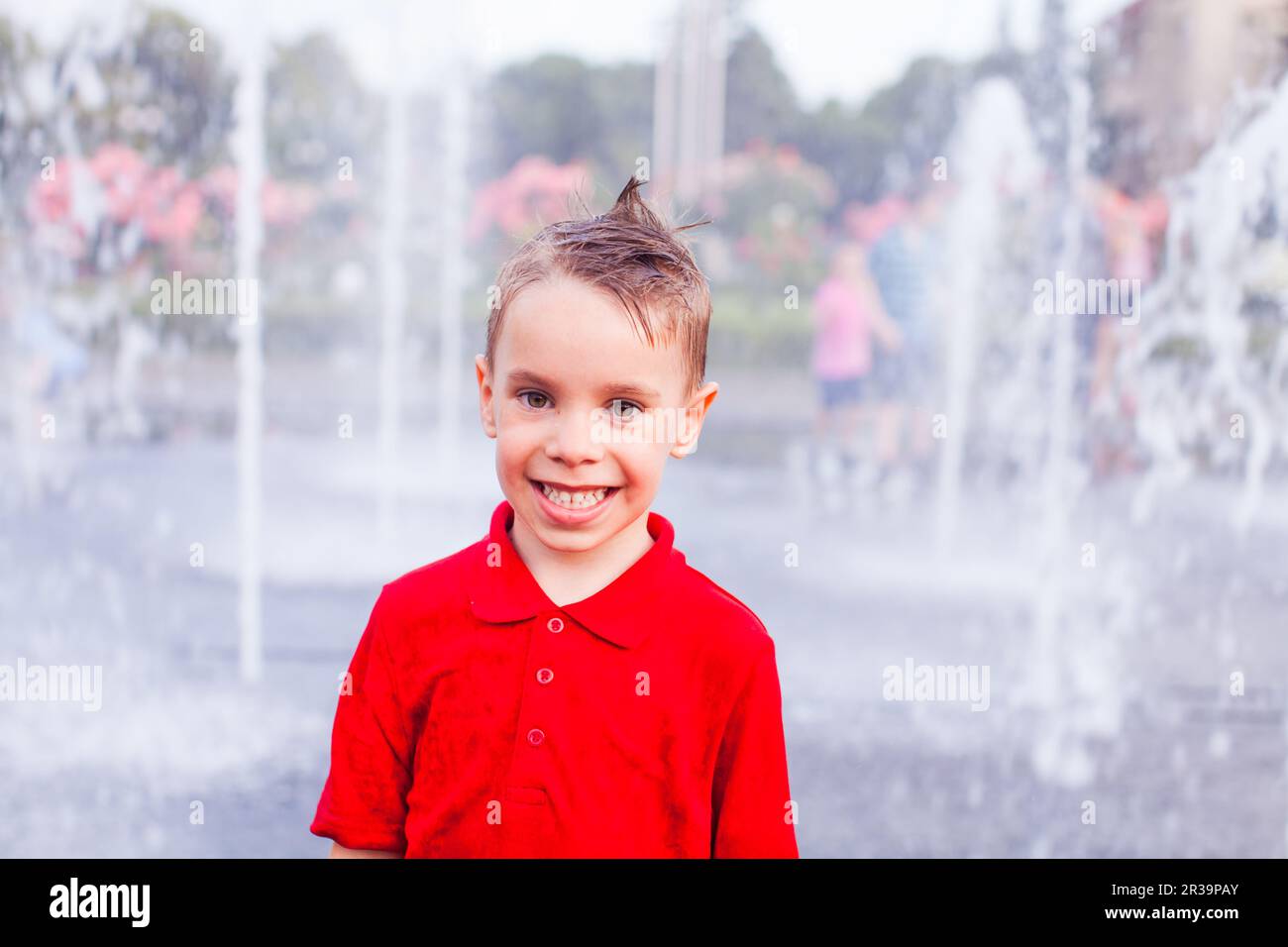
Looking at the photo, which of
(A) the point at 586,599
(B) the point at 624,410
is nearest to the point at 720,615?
(A) the point at 586,599

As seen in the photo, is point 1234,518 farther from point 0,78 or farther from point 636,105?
point 0,78

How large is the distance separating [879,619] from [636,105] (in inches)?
204

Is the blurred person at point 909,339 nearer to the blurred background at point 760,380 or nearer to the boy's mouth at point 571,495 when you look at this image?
the blurred background at point 760,380

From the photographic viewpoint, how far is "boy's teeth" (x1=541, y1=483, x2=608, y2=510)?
159 cm

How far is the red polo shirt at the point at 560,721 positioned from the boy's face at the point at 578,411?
8 cm

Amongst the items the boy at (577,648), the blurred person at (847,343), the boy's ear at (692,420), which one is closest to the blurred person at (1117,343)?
the blurred person at (847,343)

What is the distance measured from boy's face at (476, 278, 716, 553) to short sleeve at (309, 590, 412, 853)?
9.1 inches

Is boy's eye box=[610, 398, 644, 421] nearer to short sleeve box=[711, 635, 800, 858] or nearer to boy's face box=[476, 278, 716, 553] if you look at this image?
boy's face box=[476, 278, 716, 553]

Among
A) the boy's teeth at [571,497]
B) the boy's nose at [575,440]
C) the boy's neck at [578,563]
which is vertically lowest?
the boy's neck at [578,563]

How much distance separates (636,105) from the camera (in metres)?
9.61

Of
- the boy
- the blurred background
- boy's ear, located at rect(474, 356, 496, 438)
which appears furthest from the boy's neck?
the blurred background

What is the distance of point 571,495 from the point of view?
1.58 metres

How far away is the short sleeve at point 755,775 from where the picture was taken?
158 centimetres
